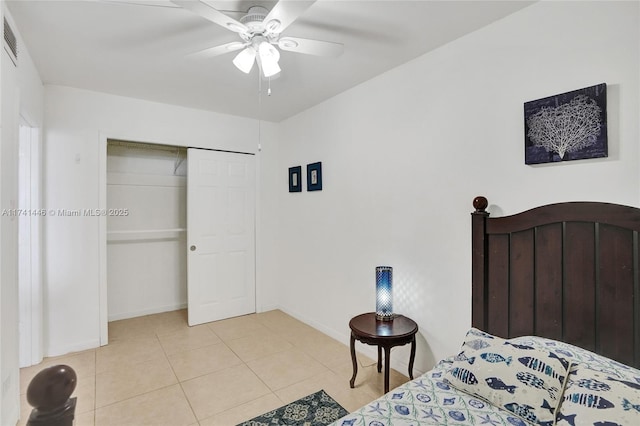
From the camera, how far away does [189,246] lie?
3.73 m

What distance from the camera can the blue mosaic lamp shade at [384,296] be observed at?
2.47 meters

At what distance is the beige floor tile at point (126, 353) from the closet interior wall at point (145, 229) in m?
0.85

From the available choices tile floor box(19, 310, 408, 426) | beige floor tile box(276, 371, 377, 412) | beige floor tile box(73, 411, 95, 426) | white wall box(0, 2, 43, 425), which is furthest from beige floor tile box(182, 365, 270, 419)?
white wall box(0, 2, 43, 425)

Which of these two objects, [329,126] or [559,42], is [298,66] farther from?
[559,42]

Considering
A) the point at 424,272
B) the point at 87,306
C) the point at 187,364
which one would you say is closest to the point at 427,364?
the point at 424,272

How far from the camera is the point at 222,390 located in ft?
7.91

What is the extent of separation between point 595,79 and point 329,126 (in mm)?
2236

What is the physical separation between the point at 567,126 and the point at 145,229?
4.31 m

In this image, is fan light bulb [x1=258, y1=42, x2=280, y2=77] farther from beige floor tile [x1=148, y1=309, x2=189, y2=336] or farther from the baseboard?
the baseboard

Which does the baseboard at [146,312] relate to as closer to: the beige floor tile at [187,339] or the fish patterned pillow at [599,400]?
the beige floor tile at [187,339]

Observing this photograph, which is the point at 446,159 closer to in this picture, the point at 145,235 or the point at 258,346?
the point at 258,346

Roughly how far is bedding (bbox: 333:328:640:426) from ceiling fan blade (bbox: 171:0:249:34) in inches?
75.0

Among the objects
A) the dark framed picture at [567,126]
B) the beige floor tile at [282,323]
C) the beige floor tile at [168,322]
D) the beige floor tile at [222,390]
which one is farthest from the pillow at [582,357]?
the beige floor tile at [168,322]

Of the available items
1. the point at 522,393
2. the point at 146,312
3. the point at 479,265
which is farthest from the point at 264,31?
the point at 146,312
